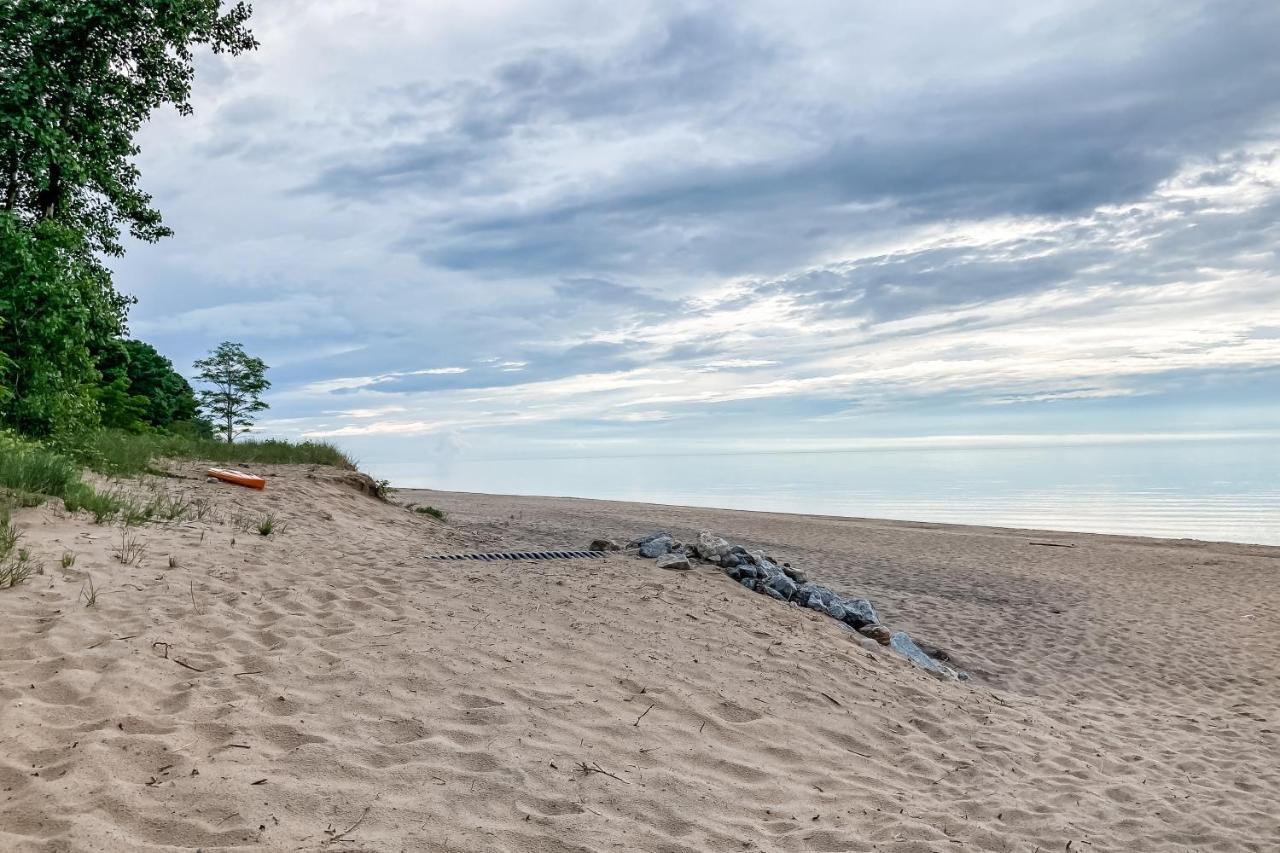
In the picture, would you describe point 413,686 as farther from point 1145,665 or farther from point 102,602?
point 1145,665

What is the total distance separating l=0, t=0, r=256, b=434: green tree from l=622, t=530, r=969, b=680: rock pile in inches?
349

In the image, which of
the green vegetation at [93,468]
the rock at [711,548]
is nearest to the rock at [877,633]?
the rock at [711,548]

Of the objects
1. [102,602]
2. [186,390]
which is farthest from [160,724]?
[186,390]

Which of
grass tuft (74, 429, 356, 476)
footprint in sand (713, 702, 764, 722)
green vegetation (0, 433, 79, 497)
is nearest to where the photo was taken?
footprint in sand (713, 702, 764, 722)

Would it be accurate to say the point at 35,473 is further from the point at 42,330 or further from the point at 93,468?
the point at 42,330

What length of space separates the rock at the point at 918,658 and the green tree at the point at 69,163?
11432mm

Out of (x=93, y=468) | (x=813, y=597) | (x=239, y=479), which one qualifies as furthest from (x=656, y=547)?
(x=93, y=468)

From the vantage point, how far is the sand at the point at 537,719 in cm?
348

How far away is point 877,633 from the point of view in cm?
834

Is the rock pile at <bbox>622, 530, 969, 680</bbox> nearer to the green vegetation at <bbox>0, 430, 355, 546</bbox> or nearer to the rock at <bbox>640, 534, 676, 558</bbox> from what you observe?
the rock at <bbox>640, 534, 676, 558</bbox>

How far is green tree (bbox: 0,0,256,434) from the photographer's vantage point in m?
11.7

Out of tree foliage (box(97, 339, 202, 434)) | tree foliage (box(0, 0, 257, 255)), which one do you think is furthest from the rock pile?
tree foliage (box(97, 339, 202, 434))

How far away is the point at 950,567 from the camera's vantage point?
54.3ft

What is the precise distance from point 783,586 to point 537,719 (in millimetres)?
4906
